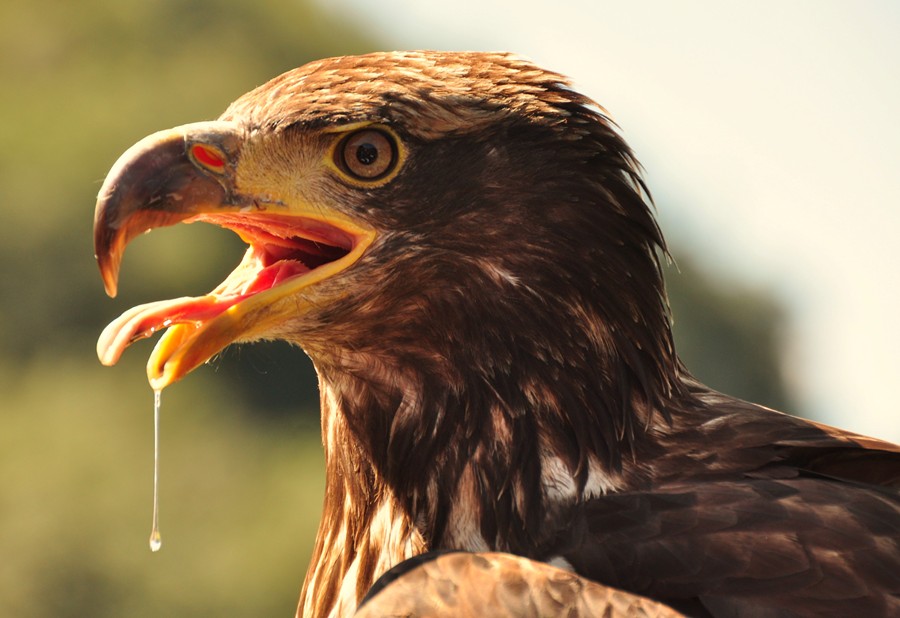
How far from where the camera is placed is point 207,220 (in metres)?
3.87

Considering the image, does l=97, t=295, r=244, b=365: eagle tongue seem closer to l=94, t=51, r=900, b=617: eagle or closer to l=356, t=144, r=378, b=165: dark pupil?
l=94, t=51, r=900, b=617: eagle

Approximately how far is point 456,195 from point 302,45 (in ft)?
152

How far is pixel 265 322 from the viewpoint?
3.73m

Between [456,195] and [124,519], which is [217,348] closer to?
[456,195]

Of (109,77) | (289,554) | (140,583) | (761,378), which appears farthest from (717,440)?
(109,77)

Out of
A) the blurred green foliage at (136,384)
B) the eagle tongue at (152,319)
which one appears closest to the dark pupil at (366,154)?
the eagle tongue at (152,319)

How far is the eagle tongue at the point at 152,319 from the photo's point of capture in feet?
12.0

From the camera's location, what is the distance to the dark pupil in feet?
12.4

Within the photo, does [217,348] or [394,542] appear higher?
[217,348]

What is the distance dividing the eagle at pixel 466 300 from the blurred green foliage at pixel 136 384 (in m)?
16.4

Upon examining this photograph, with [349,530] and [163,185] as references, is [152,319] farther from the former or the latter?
[349,530]

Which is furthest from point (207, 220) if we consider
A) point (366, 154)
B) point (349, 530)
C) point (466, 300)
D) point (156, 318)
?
point (349, 530)

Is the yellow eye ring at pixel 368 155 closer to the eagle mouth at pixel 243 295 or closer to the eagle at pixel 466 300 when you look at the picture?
the eagle at pixel 466 300

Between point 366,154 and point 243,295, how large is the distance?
52 centimetres
